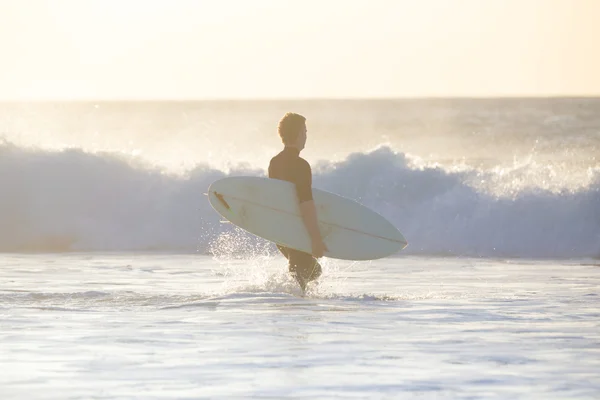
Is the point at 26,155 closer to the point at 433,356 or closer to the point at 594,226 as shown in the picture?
the point at 594,226

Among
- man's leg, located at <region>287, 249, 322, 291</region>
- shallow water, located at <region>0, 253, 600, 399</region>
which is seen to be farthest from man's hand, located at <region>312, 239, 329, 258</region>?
shallow water, located at <region>0, 253, 600, 399</region>

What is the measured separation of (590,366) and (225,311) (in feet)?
10.6

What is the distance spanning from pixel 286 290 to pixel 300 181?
104 centimetres

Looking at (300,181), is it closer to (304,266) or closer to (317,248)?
(317,248)

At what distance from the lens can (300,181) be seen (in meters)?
10.8

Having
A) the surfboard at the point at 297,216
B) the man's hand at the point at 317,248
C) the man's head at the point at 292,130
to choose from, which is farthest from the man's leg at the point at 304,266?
the man's head at the point at 292,130

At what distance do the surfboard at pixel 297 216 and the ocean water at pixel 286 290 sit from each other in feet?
1.44

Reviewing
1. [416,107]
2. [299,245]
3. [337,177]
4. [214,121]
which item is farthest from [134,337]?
[416,107]

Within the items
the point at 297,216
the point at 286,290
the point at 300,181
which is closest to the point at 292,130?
the point at 300,181

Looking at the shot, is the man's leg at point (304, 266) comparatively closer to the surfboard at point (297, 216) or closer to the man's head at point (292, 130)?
the surfboard at point (297, 216)

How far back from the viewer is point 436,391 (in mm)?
7238

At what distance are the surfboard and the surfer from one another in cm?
36

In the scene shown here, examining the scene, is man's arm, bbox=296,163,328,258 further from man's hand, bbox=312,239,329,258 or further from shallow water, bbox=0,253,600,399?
shallow water, bbox=0,253,600,399

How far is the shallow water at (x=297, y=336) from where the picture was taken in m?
7.39
